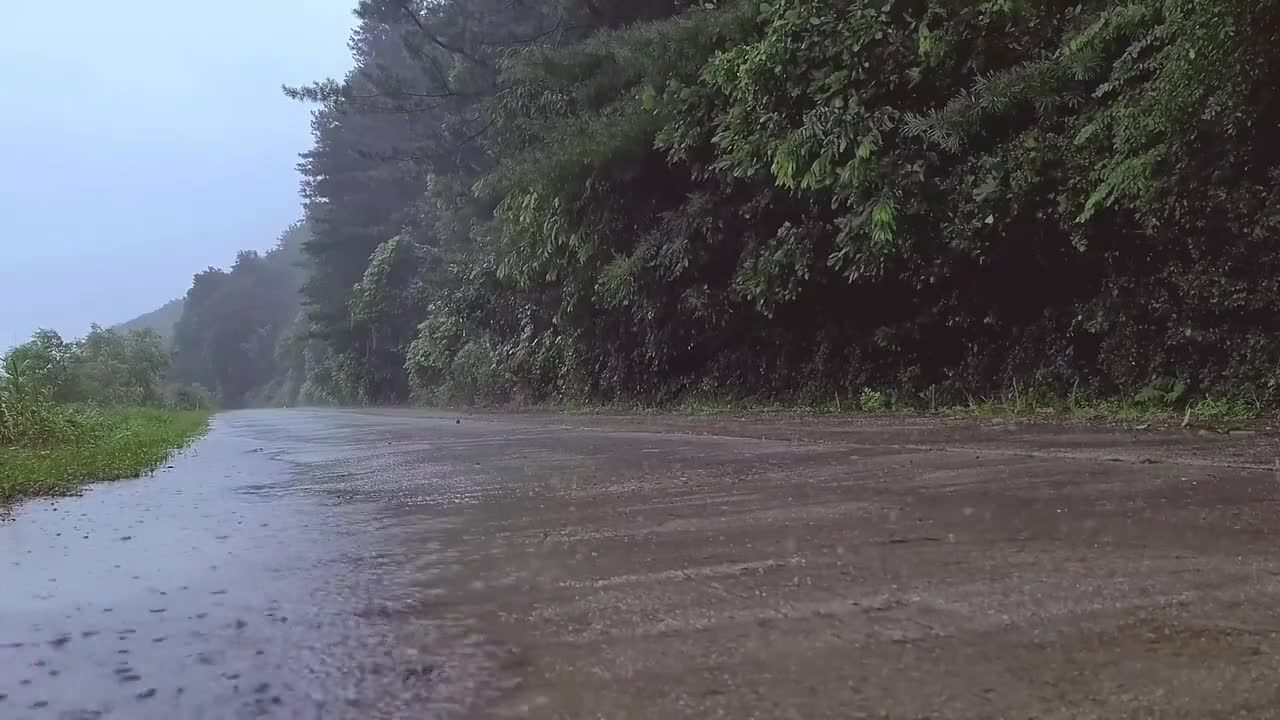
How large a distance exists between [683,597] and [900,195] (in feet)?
20.7

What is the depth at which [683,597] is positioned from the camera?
2084 millimetres

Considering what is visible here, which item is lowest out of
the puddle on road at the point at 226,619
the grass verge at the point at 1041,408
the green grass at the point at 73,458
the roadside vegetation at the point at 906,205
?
the puddle on road at the point at 226,619

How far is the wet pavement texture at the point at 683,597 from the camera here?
151 centimetres

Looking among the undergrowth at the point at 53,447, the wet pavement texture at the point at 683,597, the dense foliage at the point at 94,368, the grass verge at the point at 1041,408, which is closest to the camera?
the wet pavement texture at the point at 683,597

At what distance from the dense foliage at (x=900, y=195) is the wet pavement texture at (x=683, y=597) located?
273 cm

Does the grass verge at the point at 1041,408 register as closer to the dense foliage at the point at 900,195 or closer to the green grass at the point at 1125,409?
the green grass at the point at 1125,409

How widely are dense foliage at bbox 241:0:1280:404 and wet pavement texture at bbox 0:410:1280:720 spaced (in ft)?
8.96

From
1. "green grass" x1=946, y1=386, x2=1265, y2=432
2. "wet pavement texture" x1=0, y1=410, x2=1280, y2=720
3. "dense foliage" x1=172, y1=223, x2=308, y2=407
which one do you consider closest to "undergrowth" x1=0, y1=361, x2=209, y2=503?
"wet pavement texture" x1=0, y1=410, x2=1280, y2=720

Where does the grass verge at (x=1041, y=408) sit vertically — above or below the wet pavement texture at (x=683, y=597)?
above

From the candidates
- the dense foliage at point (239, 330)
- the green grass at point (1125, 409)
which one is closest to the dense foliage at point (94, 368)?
the green grass at point (1125, 409)

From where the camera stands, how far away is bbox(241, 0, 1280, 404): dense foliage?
6234 millimetres

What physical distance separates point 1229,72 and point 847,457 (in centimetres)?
348

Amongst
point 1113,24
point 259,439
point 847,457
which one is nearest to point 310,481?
point 847,457

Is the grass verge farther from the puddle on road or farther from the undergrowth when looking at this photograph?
the undergrowth
